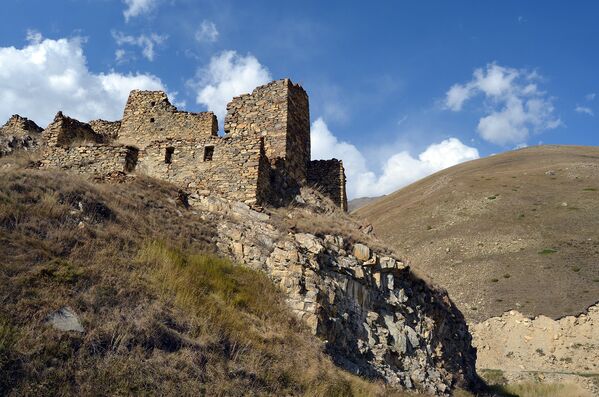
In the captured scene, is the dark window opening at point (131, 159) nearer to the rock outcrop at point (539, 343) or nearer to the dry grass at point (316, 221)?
the dry grass at point (316, 221)

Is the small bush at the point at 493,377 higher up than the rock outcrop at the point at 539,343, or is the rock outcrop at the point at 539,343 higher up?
the rock outcrop at the point at 539,343

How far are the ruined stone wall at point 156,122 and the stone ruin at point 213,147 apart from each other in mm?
39

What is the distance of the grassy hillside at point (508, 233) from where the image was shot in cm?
4322

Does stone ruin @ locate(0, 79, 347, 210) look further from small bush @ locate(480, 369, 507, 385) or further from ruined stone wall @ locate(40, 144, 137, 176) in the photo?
small bush @ locate(480, 369, 507, 385)

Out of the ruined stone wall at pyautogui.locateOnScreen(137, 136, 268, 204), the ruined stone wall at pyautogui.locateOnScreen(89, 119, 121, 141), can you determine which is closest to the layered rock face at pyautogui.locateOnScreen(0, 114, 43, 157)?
the ruined stone wall at pyautogui.locateOnScreen(89, 119, 121, 141)

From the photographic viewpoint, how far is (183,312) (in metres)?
7.29

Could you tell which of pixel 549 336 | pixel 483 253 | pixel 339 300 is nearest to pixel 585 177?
pixel 483 253

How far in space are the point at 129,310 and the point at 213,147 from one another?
816cm

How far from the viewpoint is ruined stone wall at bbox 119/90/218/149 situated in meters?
18.0

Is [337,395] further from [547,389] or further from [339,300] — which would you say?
[547,389]

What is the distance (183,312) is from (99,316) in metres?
1.32

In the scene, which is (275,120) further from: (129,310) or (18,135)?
(18,135)

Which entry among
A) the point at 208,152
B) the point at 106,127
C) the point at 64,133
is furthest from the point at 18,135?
the point at 208,152

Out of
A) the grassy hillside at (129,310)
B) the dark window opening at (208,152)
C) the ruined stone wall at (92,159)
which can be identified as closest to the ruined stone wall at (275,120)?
the dark window opening at (208,152)
